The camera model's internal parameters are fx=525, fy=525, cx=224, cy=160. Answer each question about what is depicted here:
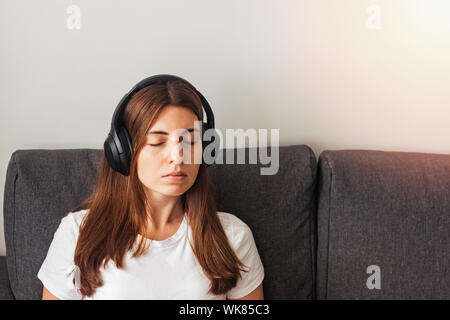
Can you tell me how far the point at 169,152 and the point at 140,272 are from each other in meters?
0.28

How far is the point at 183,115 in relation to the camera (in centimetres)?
119

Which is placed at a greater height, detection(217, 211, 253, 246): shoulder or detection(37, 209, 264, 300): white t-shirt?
detection(217, 211, 253, 246): shoulder

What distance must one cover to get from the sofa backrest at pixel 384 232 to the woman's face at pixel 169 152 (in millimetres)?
449

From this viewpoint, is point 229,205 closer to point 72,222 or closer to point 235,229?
point 235,229

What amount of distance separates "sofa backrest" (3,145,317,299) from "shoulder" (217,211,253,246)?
69 mm

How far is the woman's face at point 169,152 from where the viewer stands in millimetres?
1171

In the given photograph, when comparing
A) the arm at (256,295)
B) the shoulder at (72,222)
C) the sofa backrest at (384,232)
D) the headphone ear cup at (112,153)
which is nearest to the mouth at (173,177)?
the headphone ear cup at (112,153)

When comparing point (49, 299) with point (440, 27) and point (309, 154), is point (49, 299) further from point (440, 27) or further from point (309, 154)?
point (440, 27)

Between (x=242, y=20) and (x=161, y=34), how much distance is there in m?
0.24

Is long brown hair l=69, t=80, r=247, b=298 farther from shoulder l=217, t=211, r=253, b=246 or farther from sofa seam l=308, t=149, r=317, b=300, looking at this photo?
sofa seam l=308, t=149, r=317, b=300

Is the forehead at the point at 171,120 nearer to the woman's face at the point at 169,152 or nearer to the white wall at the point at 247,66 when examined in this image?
the woman's face at the point at 169,152

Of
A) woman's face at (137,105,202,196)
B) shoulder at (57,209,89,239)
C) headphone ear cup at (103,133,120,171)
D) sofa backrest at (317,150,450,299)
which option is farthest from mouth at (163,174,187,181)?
sofa backrest at (317,150,450,299)

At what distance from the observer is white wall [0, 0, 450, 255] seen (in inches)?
59.2
